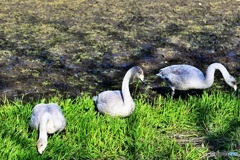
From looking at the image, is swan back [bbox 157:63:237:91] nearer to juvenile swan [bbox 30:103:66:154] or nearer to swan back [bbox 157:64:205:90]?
swan back [bbox 157:64:205:90]

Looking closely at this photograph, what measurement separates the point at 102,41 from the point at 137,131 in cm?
346

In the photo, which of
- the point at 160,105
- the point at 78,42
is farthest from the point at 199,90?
the point at 78,42

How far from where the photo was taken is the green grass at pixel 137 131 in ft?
17.3

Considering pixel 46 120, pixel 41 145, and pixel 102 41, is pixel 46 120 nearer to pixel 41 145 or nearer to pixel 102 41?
pixel 41 145

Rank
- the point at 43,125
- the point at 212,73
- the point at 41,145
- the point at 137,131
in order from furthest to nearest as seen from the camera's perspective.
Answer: the point at 212,73
the point at 137,131
the point at 43,125
the point at 41,145

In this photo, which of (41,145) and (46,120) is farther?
(46,120)

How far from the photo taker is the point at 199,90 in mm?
6871

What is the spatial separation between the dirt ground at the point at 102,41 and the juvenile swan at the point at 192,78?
27.3 inches

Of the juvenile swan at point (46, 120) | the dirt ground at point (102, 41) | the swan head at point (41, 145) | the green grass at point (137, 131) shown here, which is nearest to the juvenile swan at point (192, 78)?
the green grass at point (137, 131)

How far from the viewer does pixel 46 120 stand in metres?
5.24

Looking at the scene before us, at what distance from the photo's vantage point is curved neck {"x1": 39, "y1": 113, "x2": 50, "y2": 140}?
5.13 meters

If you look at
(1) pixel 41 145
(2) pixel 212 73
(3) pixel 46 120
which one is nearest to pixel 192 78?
(2) pixel 212 73

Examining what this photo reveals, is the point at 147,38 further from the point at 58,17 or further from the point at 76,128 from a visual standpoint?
the point at 76,128

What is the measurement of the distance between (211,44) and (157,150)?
146 inches
